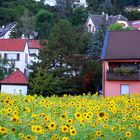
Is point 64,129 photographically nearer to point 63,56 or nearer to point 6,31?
point 63,56

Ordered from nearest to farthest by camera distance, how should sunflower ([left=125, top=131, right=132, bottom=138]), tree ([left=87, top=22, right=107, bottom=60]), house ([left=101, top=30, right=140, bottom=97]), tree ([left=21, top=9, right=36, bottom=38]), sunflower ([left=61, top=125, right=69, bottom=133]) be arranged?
1. sunflower ([left=61, top=125, right=69, bottom=133])
2. sunflower ([left=125, top=131, right=132, bottom=138])
3. house ([left=101, top=30, right=140, bottom=97])
4. tree ([left=87, top=22, right=107, bottom=60])
5. tree ([left=21, top=9, right=36, bottom=38])

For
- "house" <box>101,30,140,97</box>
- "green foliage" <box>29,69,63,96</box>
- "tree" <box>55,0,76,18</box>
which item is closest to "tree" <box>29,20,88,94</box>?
"green foliage" <box>29,69,63,96</box>

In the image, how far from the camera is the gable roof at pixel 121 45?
3447 centimetres

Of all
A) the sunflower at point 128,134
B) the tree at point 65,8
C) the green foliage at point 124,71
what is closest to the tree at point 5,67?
the green foliage at point 124,71

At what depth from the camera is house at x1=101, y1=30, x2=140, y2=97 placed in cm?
3419

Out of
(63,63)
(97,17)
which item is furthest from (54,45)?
(97,17)

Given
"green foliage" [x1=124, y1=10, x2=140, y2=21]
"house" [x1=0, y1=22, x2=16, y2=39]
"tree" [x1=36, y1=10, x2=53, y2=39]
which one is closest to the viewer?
"tree" [x1=36, y1=10, x2=53, y2=39]

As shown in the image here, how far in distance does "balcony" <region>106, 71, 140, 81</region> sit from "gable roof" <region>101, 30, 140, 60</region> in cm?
103

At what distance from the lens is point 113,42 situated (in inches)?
1401

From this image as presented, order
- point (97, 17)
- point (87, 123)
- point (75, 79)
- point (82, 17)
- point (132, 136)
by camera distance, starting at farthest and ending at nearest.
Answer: point (82, 17) < point (97, 17) < point (75, 79) < point (87, 123) < point (132, 136)

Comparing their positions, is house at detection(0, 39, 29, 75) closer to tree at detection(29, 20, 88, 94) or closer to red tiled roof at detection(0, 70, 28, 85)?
tree at detection(29, 20, 88, 94)

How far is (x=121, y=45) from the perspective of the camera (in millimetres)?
35469

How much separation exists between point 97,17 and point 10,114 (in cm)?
7880

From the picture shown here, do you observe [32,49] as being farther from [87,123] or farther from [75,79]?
[87,123]
